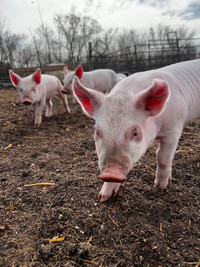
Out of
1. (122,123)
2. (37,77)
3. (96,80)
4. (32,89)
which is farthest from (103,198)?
(96,80)

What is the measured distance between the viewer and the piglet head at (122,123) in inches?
76.9

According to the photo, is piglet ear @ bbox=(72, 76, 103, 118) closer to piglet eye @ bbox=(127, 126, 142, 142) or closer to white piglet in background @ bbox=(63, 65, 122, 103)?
piglet eye @ bbox=(127, 126, 142, 142)

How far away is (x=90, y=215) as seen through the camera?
248cm

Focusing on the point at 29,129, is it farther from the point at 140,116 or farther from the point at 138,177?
the point at 140,116

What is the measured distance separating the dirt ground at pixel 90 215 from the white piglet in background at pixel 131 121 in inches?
12.0

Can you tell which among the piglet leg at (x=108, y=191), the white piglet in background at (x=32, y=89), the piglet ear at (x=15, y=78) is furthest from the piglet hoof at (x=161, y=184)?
the piglet ear at (x=15, y=78)

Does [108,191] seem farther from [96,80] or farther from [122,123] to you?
[96,80]

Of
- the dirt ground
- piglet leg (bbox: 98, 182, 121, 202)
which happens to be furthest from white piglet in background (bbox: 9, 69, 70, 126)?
piglet leg (bbox: 98, 182, 121, 202)

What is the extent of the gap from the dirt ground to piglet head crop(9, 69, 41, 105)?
2.46 meters

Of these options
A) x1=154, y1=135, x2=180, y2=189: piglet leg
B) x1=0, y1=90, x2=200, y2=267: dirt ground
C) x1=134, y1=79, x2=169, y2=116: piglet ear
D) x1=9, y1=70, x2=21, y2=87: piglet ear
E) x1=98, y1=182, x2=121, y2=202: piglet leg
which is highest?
x1=9, y1=70, x2=21, y2=87: piglet ear

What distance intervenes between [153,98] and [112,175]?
0.78 m

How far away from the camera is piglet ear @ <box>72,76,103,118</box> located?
220 cm

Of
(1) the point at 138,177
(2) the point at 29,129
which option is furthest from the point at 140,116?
(2) the point at 29,129

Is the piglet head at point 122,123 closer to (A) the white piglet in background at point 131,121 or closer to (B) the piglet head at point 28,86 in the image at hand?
(A) the white piglet in background at point 131,121
